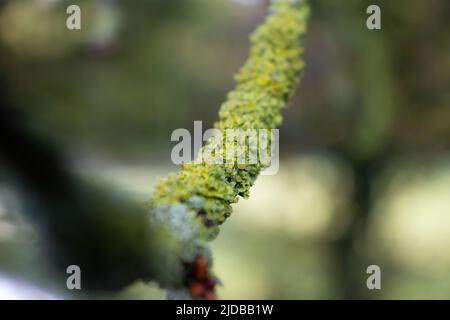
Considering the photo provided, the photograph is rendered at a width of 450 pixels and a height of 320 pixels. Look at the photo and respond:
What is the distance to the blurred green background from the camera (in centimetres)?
188

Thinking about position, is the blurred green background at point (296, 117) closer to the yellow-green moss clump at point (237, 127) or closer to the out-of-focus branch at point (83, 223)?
the out-of-focus branch at point (83, 223)

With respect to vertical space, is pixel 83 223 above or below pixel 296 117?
below

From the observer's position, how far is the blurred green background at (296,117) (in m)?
1.88

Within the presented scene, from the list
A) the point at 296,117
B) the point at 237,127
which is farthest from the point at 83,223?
the point at 296,117

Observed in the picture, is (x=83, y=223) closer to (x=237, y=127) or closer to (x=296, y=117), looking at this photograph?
(x=237, y=127)

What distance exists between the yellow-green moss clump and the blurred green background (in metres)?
0.62

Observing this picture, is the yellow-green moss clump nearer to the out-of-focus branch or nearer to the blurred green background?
the out-of-focus branch

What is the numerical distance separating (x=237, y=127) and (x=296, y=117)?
1583 mm

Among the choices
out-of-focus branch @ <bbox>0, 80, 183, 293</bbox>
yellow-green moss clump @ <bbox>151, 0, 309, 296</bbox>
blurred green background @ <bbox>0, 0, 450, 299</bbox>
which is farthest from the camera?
blurred green background @ <bbox>0, 0, 450, 299</bbox>

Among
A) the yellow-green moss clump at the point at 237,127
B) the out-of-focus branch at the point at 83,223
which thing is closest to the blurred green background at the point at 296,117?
the out-of-focus branch at the point at 83,223

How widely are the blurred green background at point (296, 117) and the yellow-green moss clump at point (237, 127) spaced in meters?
0.62

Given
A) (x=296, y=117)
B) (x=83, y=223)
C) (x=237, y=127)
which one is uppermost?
(x=296, y=117)

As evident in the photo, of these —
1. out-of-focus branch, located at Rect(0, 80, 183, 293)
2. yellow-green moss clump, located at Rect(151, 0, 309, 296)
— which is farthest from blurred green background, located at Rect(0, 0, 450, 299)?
yellow-green moss clump, located at Rect(151, 0, 309, 296)

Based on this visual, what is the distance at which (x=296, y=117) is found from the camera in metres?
2.45
